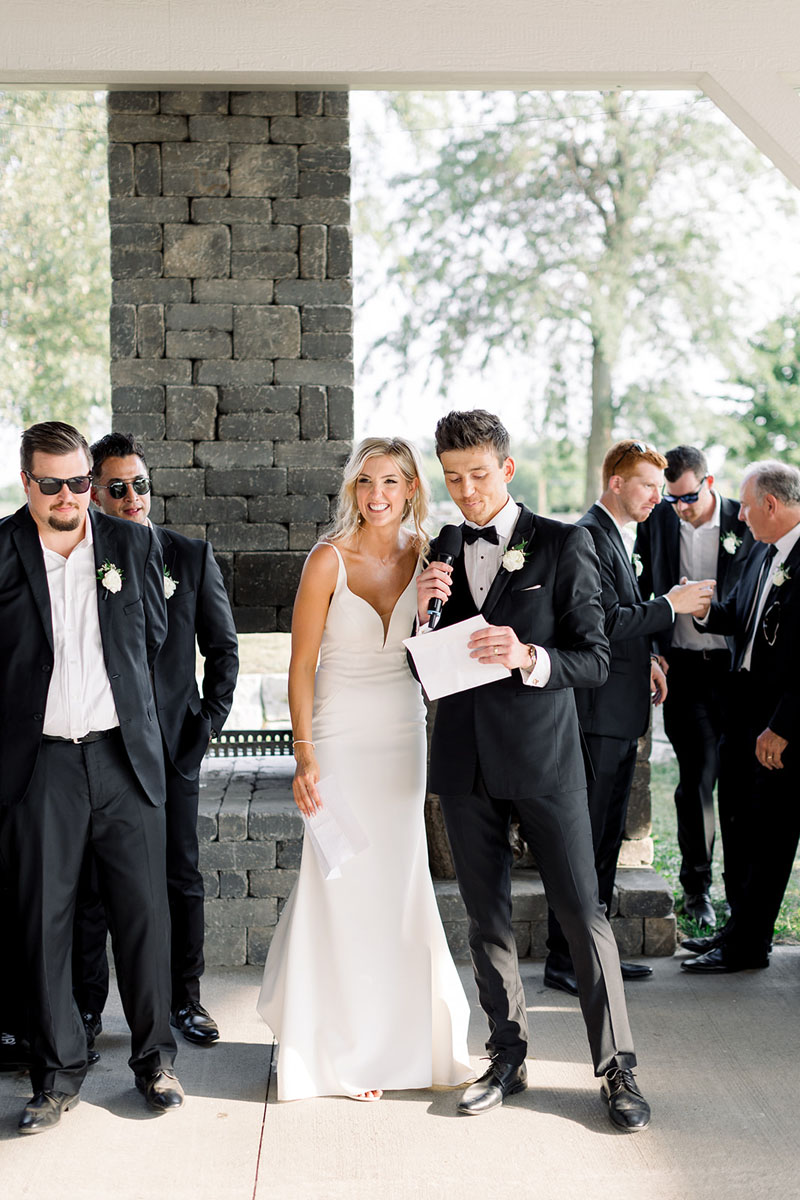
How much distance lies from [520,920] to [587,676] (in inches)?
69.8

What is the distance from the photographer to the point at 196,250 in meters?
5.06

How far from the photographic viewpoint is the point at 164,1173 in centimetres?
303

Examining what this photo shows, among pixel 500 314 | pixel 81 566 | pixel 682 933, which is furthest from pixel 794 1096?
pixel 500 314

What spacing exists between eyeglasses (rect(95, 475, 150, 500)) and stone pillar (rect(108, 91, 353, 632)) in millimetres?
1114

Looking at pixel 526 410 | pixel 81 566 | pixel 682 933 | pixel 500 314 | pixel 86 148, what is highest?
pixel 86 148

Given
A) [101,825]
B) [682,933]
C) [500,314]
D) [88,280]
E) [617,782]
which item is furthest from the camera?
[500,314]

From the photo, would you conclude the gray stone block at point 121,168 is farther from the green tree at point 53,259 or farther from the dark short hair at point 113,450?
the green tree at point 53,259

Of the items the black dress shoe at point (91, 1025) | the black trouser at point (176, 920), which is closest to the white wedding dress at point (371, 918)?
the black trouser at point (176, 920)

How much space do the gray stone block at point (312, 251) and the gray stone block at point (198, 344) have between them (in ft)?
1.49

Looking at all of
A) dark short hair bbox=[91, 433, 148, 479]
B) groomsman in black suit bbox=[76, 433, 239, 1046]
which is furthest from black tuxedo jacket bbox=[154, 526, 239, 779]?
dark short hair bbox=[91, 433, 148, 479]

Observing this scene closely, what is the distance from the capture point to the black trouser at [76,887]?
322 cm

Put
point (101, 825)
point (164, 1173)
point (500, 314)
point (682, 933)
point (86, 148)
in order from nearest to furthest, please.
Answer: point (164, 1173) < point (101, 825) < point (682, 933) < point (86, 148) < point (500, 314)

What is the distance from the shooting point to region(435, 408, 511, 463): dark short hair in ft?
10.4

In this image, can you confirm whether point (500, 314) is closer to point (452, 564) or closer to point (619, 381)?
point (619, 381)
